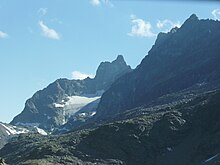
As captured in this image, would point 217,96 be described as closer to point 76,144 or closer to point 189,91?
point 76,144

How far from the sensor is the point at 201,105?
128000 millimetres

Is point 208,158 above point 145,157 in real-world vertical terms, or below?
below

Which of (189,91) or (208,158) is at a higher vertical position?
(189,91)

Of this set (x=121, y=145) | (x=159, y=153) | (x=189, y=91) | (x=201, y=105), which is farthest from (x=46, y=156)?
(x=189, y=91)

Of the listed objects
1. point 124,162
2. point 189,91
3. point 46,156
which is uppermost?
point 189,91

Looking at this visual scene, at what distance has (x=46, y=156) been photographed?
108938mm

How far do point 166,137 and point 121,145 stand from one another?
484 inches

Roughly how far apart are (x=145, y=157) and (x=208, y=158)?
68.5 ft

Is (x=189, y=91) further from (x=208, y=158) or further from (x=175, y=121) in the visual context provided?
(x=208, y=158)

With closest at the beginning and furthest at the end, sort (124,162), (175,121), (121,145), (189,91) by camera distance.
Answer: (124,162), (121,145), (175,121), (189,91)

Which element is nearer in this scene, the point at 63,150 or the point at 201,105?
the point at 63,150

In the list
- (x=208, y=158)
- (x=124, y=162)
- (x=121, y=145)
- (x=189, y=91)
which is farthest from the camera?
(x=189, y=91)

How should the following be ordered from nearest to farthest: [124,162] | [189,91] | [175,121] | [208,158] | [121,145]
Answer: [208,158] → [124,162] → [121,145] → [175,121] → [189,91]

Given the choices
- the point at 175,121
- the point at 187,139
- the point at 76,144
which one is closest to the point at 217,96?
the point at 175,121
